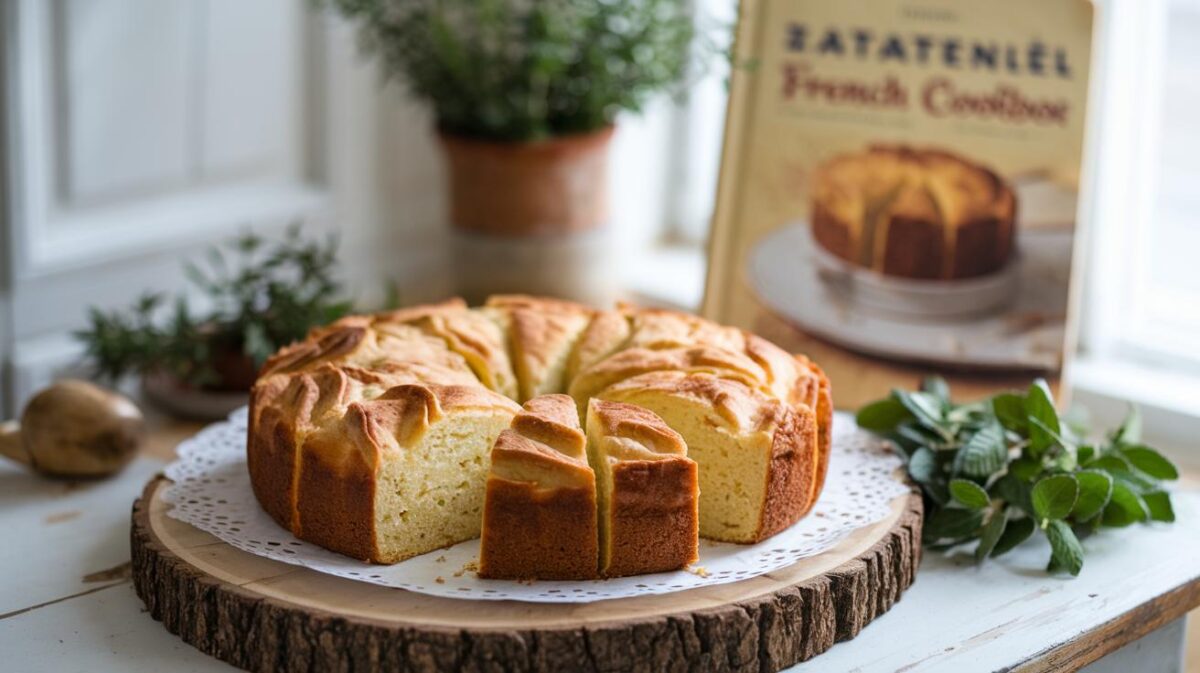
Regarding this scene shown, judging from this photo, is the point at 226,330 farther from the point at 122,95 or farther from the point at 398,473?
the point at 398,473

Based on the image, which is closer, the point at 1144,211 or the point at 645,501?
the point at 645,501

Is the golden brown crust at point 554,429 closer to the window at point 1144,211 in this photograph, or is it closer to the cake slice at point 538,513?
the cake slice at point 538,513

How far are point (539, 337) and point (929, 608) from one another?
0.62m

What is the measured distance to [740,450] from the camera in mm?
1620

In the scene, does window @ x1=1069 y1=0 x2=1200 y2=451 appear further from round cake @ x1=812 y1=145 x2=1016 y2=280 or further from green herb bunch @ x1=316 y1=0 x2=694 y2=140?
green herb bunch @ x1=316 y1=0 x2=694 y2=140

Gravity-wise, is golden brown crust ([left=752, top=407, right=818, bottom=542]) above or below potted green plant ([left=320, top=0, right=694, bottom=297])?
below

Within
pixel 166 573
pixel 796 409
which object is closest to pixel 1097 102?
pixel 796 409

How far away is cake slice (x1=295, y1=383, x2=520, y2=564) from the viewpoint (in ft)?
5.06

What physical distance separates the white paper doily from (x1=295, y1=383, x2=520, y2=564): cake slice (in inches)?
1.0

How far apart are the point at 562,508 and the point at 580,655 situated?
0.17 meters

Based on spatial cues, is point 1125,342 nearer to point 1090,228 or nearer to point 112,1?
point 1090,228

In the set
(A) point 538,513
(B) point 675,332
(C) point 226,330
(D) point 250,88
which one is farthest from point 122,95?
(A) point 538,513

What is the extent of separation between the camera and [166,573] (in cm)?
154

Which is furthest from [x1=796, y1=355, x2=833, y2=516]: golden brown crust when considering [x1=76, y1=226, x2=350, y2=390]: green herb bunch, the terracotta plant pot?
the terracotta plant pot
